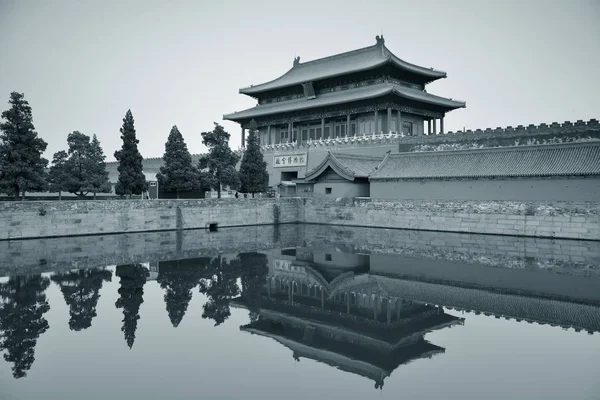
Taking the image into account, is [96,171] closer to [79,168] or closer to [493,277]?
[79,168]

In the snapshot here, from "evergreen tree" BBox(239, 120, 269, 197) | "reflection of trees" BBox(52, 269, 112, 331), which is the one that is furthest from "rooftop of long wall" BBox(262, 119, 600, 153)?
"reflection of trees" BBox(52, 269, 112, 331)

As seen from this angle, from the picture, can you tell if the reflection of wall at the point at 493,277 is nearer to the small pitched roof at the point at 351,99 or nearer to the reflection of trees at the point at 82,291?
the reflection of trees at the point at 82,291

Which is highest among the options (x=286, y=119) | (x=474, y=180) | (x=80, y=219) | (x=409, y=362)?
(x=286, y=119)

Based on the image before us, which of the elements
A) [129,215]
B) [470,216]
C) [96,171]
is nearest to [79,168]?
[96,171]

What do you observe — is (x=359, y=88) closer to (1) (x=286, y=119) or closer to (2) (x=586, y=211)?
(1) (x=286, y=119)

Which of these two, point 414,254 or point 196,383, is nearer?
point 196,383

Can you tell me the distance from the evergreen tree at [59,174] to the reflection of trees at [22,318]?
1577 cm

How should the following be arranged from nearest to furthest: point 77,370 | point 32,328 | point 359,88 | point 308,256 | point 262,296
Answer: point 77,370 < point 32,328 < point 262,296 < point 308,256 < point 359,88

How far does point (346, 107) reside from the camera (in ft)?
114

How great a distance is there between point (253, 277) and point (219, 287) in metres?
1.39

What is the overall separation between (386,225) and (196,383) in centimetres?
2045

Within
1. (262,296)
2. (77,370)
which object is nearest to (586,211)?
(262,296)

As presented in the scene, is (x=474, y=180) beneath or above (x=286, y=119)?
beneath

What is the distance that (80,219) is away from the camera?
832 inches
